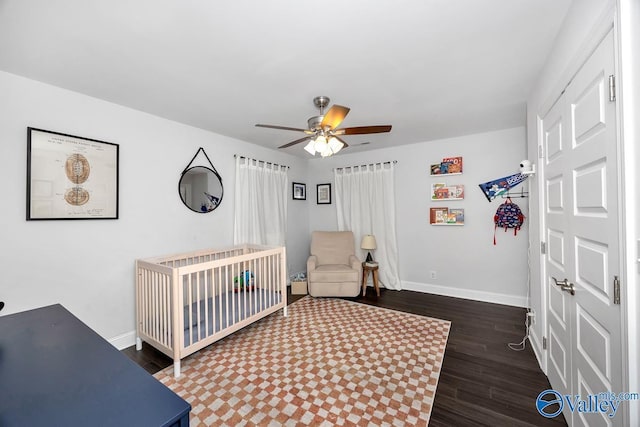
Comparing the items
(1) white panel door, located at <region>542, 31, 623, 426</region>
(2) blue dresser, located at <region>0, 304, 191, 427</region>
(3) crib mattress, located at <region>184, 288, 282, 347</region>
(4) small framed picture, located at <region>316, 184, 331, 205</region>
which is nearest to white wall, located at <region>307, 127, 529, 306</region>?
(4) small framed picture, located at <region>316, 184, 331, 205</region>

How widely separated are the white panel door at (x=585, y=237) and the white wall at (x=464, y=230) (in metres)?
1.78

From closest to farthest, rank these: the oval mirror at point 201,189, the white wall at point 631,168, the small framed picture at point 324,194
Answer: the white wall at point 631,168
the oval mirror at point 201,189
the small framed picture at point 324,194

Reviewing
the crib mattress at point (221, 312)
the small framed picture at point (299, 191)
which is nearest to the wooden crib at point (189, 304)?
the crib mattress at point (221, 312)

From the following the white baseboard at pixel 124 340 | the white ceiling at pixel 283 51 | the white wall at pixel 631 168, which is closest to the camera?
the white wall at pixel 631 168

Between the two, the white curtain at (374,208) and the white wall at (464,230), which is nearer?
the white wall at (464,230)

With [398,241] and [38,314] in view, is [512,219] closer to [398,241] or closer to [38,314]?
[398,241]

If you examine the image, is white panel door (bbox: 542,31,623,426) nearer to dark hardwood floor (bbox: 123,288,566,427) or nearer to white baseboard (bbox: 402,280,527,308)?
dark hardwood floor (bbox: 123,288,566,427)

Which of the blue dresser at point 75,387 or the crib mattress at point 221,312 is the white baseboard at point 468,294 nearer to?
the crib mattress at point 221,312

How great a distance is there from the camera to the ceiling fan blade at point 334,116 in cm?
178

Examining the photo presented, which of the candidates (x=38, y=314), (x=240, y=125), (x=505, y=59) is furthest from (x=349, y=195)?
(x=38, y=314)

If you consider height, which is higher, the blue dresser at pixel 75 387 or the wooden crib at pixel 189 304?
the blue dresser at pixel 75 387

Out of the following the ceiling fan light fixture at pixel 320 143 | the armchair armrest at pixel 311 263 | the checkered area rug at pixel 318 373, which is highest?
the ceiling fan light fixture at pixel 320 143

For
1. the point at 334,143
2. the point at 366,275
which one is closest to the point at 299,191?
the point at 366,275

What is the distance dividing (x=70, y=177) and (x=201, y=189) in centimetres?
116
